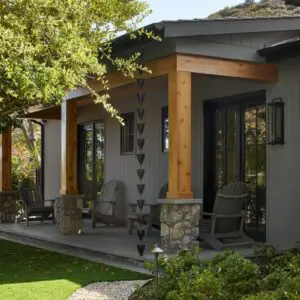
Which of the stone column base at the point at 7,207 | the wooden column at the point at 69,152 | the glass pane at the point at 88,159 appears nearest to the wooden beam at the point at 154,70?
the wooden column at the point at 69,152

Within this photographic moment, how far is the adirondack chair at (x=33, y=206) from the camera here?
41.5 feet

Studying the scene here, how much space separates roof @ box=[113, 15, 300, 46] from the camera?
7.24 metres

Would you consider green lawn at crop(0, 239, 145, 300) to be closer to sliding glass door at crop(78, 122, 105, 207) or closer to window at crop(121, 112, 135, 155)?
window at crop(121, 112, 135, 155)

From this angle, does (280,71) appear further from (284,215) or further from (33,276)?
(33,276)

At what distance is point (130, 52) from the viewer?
854 cm

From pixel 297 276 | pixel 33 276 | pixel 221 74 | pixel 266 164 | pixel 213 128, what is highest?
pixel 221 74

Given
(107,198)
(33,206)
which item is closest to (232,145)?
(107,198)

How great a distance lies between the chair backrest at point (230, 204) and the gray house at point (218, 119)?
0.40m

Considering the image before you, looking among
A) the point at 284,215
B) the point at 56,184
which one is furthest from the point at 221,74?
the point at 56,184

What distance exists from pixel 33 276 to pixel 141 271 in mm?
1333

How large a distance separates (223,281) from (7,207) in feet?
32.8

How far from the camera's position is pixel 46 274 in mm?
6910

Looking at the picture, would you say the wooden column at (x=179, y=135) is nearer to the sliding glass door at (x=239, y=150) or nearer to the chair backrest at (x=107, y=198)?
the sliding glass door at (x=239, y=150)

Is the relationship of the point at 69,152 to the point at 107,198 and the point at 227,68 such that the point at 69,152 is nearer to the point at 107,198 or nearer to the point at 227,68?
the point at 107,198
